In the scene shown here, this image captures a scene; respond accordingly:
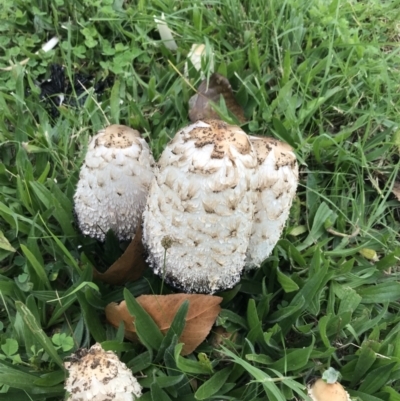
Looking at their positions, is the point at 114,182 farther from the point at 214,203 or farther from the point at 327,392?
the point at 327,392

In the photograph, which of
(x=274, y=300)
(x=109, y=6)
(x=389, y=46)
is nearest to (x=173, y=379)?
(x=274, y=300)

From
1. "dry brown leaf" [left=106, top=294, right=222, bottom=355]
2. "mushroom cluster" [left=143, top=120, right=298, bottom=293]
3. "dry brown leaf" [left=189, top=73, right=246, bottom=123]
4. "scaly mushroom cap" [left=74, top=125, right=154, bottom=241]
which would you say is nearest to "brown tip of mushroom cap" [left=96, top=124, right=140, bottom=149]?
"scaly mushroom cap" [left=74, top=125, right=154, bottom=241]

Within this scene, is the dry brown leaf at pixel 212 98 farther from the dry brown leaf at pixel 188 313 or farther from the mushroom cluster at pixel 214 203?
the dry brown leaf at pixel 188 313

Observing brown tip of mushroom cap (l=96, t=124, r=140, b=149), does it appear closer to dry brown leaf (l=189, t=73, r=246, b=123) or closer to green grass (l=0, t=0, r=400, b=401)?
green grass (l=0, t=0, r=400, b=401)

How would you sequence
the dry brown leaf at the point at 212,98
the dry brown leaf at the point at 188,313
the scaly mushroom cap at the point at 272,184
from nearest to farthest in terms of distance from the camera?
the scaly mushroom cap at the point at 272,184 → the dry brown leaf at the point at 188,313 → the dry brown leaf at the point at 212,98

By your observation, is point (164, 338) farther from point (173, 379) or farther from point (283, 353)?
point (283, 353)

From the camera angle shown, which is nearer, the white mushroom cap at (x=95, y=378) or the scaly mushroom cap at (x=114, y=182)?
the white mushroom cap at (x=95, y=378)

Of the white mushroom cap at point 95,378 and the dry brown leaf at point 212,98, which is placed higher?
the dry brown leaf at point 212,98

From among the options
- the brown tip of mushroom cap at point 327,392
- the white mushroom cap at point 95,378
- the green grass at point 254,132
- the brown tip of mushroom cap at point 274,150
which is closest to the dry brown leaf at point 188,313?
the green grass at point 254,132
